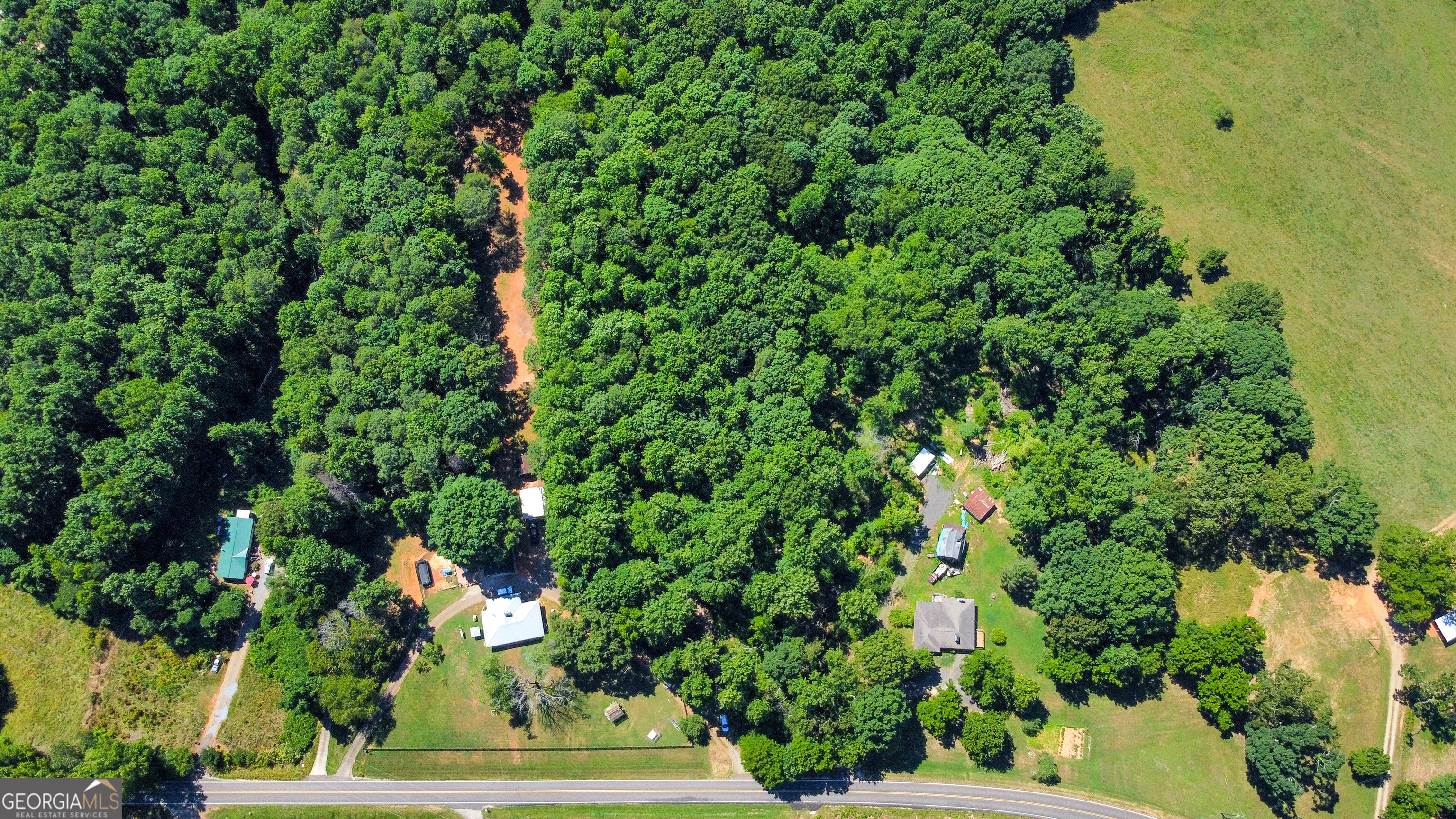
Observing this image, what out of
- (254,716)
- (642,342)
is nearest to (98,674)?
(254,716)

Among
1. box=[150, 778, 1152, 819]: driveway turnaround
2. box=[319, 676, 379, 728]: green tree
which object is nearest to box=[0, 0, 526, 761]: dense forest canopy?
box=[319, 676, 379, 728]: green tree

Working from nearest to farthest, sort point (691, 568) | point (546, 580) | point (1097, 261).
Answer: point (691, 568), point (546, 580), point (1097, 261)

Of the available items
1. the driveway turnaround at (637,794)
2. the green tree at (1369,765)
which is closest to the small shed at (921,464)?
the driveway turnaround at (637,794)

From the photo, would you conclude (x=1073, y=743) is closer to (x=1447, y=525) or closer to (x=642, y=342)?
(x=1447, y=525)

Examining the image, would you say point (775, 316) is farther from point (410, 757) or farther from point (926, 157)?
point (410, 757)

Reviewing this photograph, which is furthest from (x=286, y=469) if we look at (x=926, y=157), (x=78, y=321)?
(x=926, y=157)

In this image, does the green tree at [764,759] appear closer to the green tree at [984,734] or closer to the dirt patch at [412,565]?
the green tree at [984,734]
